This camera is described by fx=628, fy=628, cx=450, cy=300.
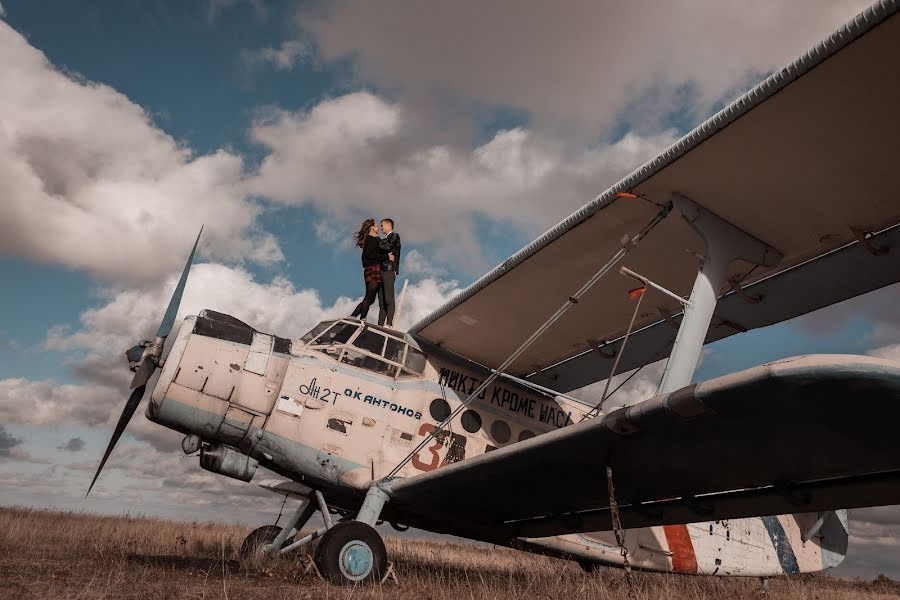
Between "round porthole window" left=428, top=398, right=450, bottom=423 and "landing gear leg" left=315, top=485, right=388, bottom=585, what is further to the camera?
"round porthole window" left=428, top=398, right=450, bottom=423

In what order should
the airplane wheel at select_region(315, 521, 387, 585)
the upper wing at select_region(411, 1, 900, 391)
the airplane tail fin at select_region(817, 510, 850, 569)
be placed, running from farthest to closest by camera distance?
the airplane tail fin at select_region(817, 510, 850, 569) → the airplane wheel at select_region(315, 521, 387, 585) → the upper wing at select_region(411, 1, 900, 391)

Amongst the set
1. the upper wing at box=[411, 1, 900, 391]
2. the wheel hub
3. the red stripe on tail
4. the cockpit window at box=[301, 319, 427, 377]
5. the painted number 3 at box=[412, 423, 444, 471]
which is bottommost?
the wheel hub

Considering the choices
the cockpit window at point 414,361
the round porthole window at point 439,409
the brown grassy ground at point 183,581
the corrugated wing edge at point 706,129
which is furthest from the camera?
the cockpit window at point 414,361

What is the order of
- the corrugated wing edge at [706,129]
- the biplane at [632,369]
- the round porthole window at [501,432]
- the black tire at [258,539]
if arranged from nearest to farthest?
1. the corrugated wing edge at [706,129]
2. the biplane at [632,369]
3. the round porthole window at [501,432]
4. the black tire at [258,539]

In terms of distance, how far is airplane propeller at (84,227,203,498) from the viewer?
24.4 feet

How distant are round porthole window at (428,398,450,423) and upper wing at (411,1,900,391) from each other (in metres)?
0.99

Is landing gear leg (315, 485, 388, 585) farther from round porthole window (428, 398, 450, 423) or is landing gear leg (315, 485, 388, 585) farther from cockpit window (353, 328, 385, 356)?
cockpit window (353, 328, 385, 356)

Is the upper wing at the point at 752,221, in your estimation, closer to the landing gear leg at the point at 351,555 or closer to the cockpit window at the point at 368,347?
the cockpit window at the point at 368,347

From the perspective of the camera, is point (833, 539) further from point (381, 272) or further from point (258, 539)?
point (258, 539)

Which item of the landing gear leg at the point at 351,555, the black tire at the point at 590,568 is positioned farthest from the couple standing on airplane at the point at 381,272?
the black tire at the point at 590,568

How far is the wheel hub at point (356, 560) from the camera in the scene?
20.0ft

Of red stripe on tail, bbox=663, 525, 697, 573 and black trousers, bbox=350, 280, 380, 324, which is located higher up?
black trousers, bbox=350, 280, 380, 324

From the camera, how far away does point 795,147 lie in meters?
5.89

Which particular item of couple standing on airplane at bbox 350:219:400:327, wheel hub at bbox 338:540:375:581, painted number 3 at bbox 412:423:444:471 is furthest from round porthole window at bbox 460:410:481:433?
wheel hub at bbox 338:540:375:581
